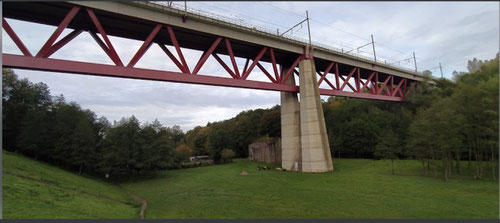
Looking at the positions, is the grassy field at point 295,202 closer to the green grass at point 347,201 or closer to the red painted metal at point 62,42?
the green grass at point 347,201

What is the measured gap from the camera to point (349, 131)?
1971 inches

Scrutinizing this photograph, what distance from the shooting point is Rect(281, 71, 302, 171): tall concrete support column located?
103 feet

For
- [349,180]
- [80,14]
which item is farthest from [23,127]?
[349,180]

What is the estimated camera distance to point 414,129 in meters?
24.9

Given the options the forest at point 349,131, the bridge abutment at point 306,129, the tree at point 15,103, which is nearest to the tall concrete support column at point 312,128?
the bridge abutment at point 306,129

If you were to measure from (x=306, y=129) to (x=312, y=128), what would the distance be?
64 centimetres

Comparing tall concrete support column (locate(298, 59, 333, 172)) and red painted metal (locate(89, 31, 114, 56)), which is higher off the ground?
red painted metal (locate(89, 31, 114, 56))

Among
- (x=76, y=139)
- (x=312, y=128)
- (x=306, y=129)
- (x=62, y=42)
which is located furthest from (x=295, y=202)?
(x=76, y=139)

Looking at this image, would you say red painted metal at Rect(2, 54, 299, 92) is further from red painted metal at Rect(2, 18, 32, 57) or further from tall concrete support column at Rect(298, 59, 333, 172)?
tall concrete support column at Rect(298, 59, 333, 172)

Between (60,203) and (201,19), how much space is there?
621 inches

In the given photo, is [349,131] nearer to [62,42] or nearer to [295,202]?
[295,202]

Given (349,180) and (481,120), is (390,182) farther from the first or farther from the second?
(481,120)

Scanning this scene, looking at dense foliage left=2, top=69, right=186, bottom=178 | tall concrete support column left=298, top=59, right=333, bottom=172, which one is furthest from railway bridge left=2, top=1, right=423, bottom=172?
dense foliage left=2, top=69, right=186, bottom=178

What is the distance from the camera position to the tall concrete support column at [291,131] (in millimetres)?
31250
